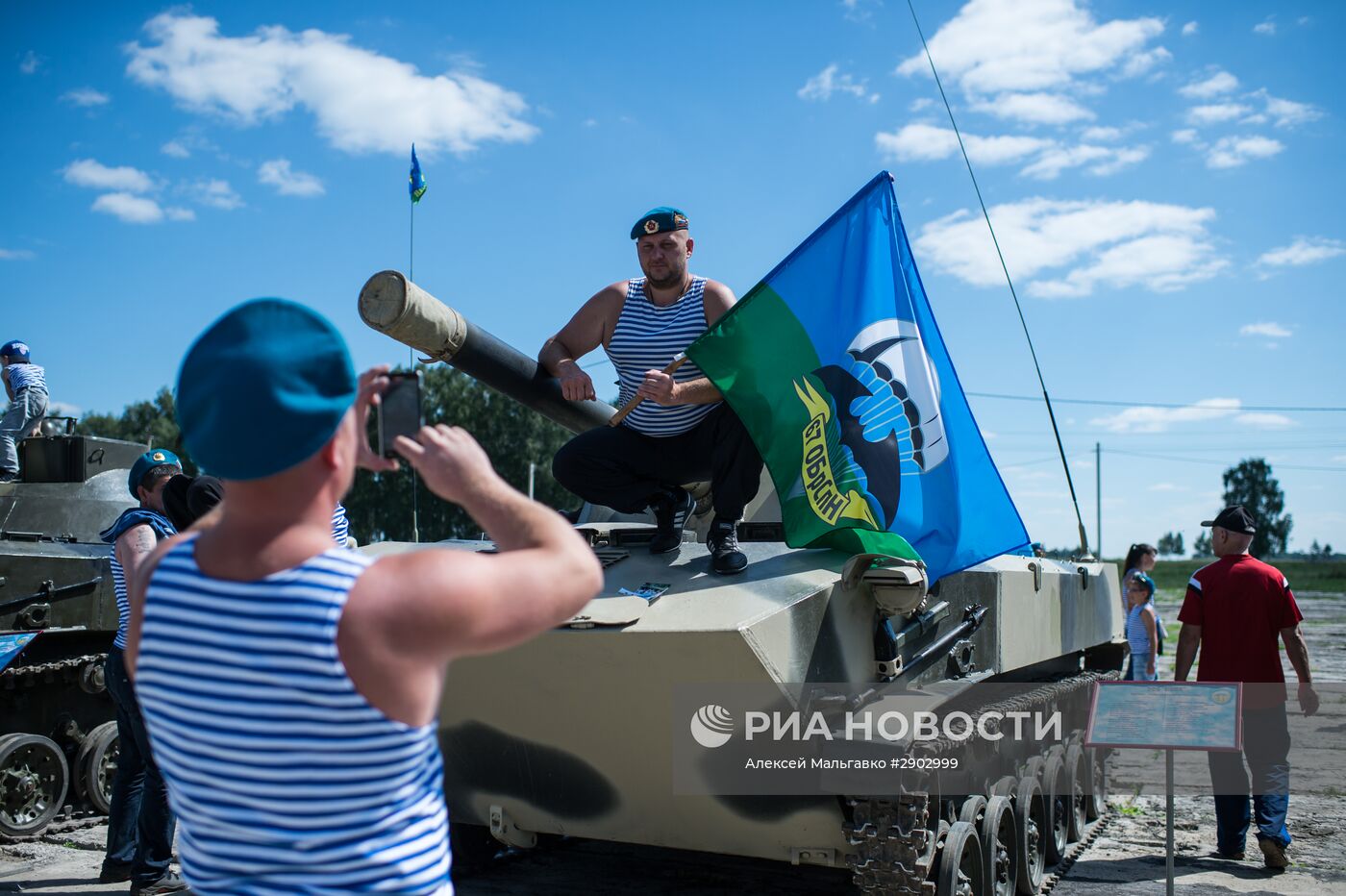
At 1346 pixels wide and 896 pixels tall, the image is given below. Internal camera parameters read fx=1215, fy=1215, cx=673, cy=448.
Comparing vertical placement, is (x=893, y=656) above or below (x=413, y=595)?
below

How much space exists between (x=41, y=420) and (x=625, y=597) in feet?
24.5

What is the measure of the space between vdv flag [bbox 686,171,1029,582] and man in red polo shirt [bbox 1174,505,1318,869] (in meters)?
2.69

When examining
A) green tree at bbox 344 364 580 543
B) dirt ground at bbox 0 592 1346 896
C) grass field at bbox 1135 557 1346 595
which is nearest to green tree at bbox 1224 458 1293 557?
grass field at bbox 1135 557 1346 595

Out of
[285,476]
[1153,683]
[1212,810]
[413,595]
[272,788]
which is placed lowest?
[1212,810]

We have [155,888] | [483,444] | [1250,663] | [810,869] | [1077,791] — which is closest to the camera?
[155,888]

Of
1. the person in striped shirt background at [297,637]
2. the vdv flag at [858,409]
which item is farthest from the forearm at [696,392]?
the person in striped shirt background at [297,637]

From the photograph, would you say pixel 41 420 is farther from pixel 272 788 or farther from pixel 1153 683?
pixel 272 788

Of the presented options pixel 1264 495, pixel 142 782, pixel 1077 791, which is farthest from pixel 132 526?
pixel 1264 495

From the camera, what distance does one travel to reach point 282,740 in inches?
64.9

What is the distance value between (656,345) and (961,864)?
2684 mm

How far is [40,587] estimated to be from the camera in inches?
323

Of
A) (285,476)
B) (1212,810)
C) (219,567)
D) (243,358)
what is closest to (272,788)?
(219,567)

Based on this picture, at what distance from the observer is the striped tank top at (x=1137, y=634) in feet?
36.2

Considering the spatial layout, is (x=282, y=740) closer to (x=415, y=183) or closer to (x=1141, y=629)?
(x=415, y=183)
